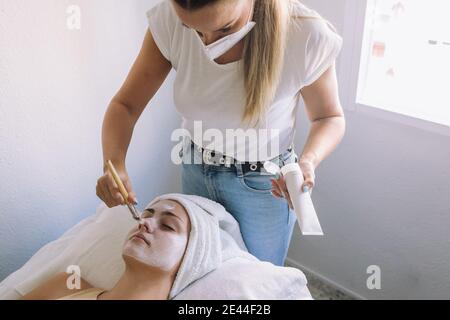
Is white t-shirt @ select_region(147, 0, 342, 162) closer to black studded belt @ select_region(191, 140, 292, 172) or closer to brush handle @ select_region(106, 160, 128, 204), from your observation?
black studded belt @ select_region(191, 140, 292, 172)

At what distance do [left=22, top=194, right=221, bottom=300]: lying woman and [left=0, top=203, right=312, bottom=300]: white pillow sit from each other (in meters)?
0.03

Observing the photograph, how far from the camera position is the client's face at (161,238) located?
1.07 m

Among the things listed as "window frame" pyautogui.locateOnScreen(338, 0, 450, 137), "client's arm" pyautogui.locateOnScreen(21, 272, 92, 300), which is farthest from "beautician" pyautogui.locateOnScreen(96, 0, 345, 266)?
"window frame" pyautogui.locateOnScreen(338, 0, 450, 137)

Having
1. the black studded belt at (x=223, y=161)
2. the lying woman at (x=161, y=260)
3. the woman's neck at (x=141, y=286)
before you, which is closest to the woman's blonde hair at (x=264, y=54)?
the black studded belt at (x=223, y=161)

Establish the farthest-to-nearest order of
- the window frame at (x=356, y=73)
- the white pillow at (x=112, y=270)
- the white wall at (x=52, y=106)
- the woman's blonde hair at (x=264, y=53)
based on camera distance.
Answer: the window frame at (x=356, y=73)
the white wall at (x=52, y=106)
the white pillow at (x=112, y=270)
the woman's blonde hair at (x=264, y=53)

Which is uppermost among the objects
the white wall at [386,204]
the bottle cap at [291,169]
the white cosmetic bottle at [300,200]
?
the bottle cap at [291,169]

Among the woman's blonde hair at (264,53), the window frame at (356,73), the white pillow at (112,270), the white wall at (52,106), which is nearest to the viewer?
the woman's blonde hair at (264,53)

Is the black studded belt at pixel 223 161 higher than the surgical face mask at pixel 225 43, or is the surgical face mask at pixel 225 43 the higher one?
the surgical face mask at pixel 225 43

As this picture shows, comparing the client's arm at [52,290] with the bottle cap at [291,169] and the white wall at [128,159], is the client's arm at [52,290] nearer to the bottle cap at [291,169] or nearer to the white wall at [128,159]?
the white wall at [128,159]

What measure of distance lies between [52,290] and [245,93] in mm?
646

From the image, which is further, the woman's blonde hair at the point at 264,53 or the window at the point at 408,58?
the window at the point at 408,58

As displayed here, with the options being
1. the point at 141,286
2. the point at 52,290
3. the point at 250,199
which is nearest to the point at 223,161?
the point at 250,199

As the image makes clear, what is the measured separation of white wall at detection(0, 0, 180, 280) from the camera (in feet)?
4.00
